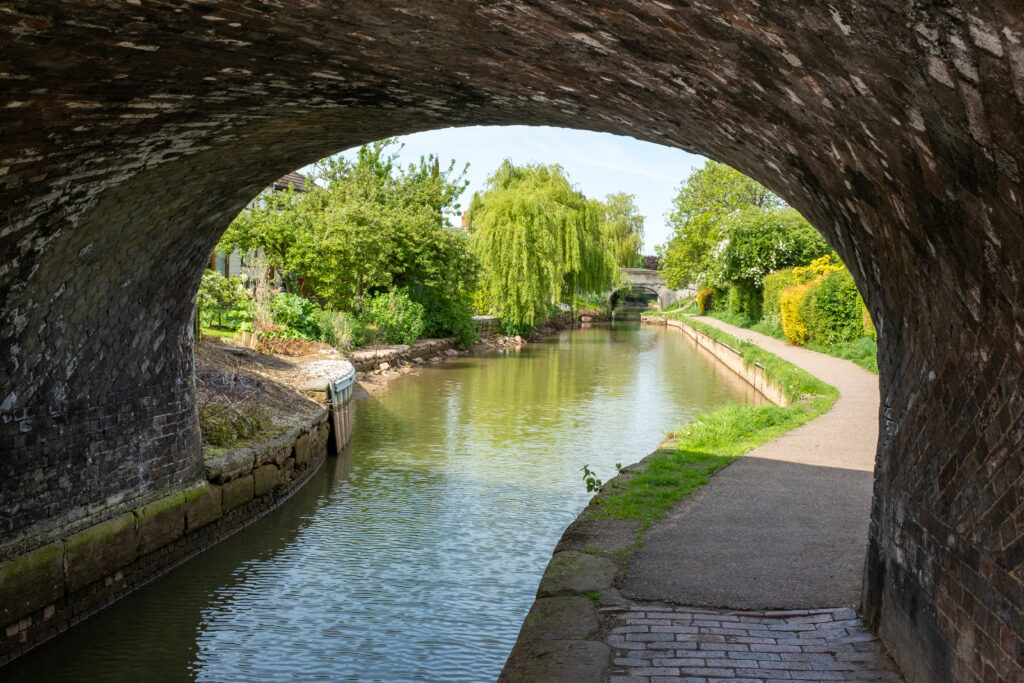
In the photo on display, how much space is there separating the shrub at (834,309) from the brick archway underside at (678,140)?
19.4 meters

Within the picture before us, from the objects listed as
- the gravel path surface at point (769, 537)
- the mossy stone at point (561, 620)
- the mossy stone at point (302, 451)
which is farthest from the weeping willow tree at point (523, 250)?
the mossy stone at point (561, 620)

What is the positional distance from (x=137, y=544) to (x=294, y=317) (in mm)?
10591

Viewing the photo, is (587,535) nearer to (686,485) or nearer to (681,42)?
(686,485)

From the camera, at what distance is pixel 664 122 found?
4.42 meters

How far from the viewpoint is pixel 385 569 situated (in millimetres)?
7844

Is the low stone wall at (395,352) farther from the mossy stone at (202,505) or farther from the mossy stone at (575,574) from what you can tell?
the mossy stone at (575,574)

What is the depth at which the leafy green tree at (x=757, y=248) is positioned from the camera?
115ft

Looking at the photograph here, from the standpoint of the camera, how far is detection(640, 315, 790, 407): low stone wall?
17.9 meters

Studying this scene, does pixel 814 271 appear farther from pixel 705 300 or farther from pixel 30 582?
pixel 30 582

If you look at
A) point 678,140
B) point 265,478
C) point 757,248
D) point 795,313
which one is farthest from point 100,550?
point 757,248

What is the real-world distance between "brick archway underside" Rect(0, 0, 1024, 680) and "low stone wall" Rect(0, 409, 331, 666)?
0.22m

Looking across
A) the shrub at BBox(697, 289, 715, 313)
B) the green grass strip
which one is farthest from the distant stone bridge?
the green grass strip

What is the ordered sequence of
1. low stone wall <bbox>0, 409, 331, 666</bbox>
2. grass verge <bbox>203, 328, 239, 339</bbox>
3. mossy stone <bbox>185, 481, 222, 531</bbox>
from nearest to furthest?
low stone wall <bbox>0, 409, 331, 666</bbox>, mossy stone <bbox>185, 481, 222, 531</bbox>, grass verge <bbox>203, 328, 239, 339</bbox>

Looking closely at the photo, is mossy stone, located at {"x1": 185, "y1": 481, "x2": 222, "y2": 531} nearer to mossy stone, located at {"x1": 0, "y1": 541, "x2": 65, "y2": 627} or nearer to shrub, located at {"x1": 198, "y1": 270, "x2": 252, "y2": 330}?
mossy stone, located at {"x1": 0, "y1": 541, "x2": 65, "y2": 627}
